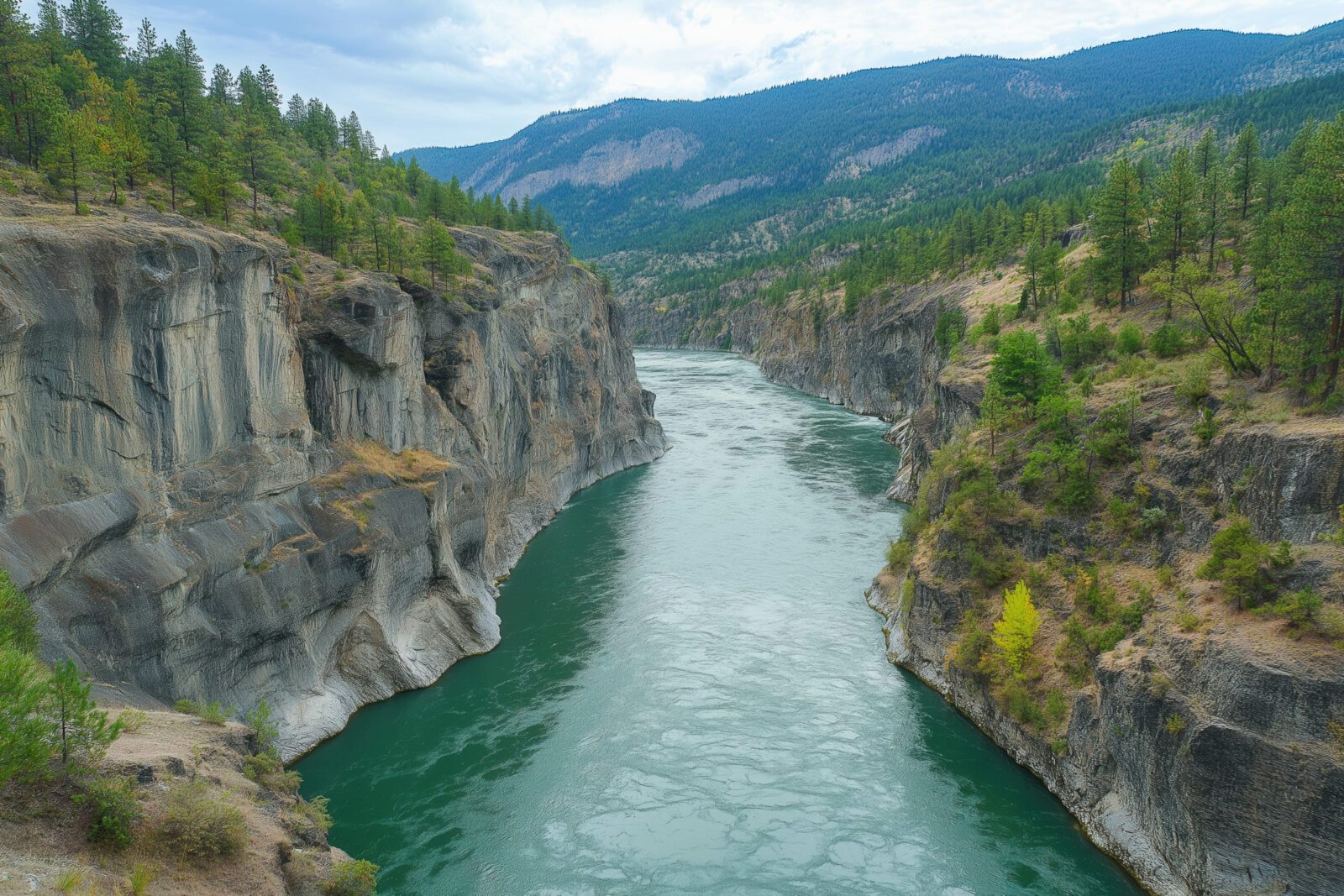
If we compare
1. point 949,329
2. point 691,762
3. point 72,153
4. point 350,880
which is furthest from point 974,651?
point 949,329

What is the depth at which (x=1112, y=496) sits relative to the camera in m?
29.6

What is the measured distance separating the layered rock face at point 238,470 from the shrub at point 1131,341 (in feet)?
100

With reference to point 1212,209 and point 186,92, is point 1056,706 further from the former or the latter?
point 186,92

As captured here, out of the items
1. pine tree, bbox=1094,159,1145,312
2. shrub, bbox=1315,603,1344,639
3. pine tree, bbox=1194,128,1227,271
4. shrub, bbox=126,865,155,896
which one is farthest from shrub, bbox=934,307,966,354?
shrub, bbox=126,865,155,896

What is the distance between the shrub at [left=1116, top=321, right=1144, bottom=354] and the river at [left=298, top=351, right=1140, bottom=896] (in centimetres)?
1678

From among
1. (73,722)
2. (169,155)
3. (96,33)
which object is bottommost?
(73,722)

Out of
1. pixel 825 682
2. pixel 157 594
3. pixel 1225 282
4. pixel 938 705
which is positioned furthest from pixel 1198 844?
pixel 157 594

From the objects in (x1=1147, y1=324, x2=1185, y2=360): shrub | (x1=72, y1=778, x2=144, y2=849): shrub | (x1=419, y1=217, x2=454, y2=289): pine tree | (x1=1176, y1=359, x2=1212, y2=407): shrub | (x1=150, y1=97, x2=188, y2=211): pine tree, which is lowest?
(x1=72, y1=778, x2=144, y2=849): shrub

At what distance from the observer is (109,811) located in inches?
545

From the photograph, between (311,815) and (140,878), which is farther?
(311,815)

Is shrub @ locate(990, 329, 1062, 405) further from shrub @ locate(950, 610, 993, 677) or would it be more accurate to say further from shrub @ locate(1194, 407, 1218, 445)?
shrub @ locate(950, 610, 993, 677)

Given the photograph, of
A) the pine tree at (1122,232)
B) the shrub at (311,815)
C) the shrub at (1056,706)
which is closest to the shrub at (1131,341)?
the pine tree at (1122,232)

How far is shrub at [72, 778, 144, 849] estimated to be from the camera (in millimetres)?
13609

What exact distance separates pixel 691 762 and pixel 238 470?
60.4 ft
